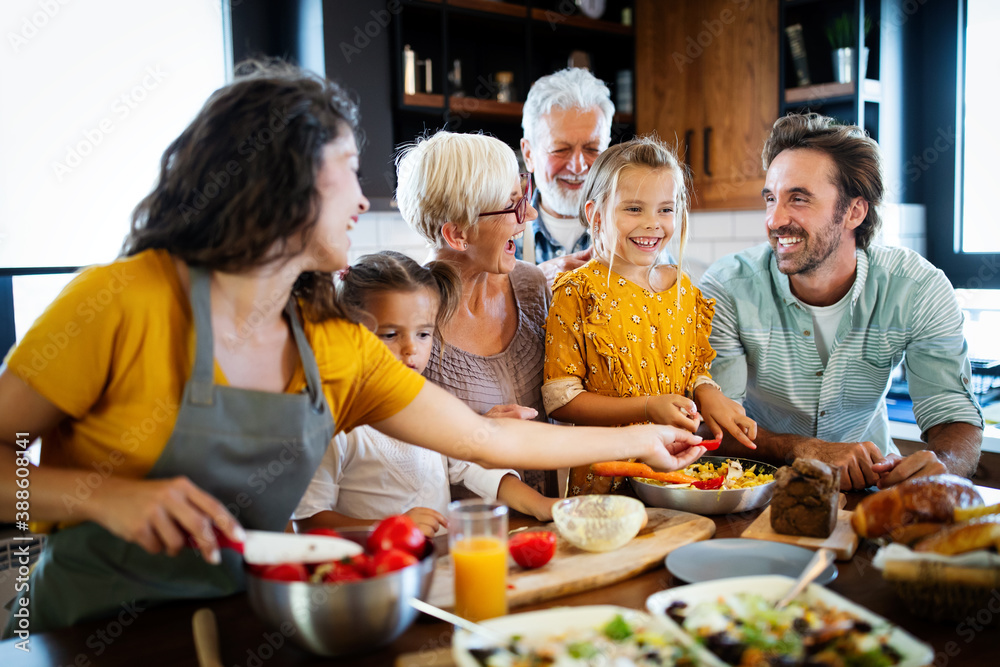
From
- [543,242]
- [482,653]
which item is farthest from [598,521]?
[543,242]

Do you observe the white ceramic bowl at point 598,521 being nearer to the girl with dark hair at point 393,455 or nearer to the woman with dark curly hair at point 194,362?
the girl with dark hair at point 393,455

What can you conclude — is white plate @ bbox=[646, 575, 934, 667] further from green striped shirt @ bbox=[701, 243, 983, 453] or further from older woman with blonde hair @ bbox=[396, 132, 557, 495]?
green striped shirt @ bbox=[701, 243, 983, 453]

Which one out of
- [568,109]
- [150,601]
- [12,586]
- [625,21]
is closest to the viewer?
[150,601]

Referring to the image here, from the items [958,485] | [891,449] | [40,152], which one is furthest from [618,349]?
[40,152]

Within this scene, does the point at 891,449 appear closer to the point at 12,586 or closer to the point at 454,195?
the point at 454,195

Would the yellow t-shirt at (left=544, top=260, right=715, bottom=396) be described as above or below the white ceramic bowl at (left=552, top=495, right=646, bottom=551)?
above

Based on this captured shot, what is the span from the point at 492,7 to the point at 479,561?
3.19m

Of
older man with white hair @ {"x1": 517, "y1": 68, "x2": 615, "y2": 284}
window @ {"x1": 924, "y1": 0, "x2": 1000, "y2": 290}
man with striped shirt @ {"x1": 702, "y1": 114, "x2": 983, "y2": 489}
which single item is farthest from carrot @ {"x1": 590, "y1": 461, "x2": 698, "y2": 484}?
window @ {"x1": 924, "y1": 0, "x2": 1000, "y2": 290}

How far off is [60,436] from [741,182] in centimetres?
336

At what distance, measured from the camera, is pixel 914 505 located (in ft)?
4.23

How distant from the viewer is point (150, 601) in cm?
A: 125

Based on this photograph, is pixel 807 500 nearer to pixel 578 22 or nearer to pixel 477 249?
pixel 477 249

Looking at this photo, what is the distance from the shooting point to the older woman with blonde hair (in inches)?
82.6

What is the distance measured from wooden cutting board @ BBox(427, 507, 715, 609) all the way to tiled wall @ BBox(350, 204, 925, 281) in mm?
2209
